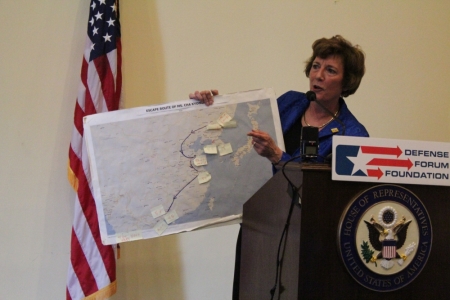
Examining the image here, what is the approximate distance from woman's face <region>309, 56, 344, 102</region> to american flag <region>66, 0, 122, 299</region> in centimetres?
108

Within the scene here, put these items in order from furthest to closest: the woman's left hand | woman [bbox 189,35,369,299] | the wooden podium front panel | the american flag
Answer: the american flag < woman [bbox 189,35,369,299] < the woman's left hand < the wooden podium front panel

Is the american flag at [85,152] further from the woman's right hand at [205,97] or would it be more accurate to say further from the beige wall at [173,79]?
the woman's right hand at [205,97]

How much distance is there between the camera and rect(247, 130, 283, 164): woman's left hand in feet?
4.38

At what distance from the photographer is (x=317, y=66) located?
1.71 meters

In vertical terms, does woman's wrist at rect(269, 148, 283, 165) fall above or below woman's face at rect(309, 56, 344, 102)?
below

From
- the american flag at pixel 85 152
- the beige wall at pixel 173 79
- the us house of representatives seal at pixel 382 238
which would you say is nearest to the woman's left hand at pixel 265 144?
the us house of representatives seal at pixel 382 238

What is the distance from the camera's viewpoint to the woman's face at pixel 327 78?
5.44 ft

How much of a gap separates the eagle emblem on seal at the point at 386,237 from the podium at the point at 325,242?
60 mm

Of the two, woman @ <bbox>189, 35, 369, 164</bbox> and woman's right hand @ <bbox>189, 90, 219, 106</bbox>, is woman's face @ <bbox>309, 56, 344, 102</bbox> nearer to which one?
woman @ <bbox>189, 35, 369, 164</bbox>

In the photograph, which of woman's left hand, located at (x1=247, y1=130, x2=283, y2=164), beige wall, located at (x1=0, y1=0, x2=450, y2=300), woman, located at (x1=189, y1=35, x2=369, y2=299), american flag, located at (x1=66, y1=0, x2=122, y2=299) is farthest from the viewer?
beige wall, located at (x1=0, y1=0, x2=450, y2=300)

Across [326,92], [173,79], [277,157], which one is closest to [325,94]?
[326,92]

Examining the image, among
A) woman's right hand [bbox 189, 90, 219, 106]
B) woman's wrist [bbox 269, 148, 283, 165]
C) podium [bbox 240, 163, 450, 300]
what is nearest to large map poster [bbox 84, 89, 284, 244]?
woman's right hand [bbox 189, 90, 219, 106]

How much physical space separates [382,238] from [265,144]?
20.4 inches

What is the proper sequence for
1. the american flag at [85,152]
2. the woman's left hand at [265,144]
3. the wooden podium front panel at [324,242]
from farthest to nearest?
the american flag at [85,152], the woman's left hand at [265,144], the wooden podium front panel at [324,242]
